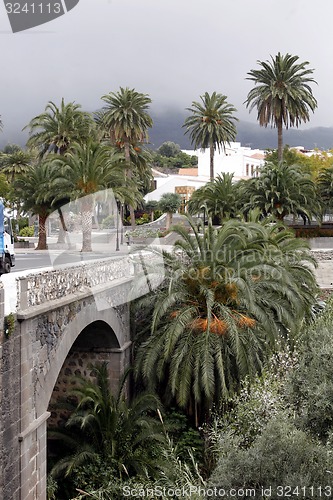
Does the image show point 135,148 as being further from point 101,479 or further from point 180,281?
point 101,479

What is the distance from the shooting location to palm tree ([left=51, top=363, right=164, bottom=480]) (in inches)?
527

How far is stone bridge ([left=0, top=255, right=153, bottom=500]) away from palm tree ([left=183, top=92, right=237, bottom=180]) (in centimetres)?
3873

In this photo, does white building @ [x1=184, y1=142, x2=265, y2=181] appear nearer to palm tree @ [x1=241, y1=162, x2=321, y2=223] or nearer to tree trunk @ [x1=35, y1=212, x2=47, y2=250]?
palm tree @ [x1=241, y1=162, x2=321, y2=223]

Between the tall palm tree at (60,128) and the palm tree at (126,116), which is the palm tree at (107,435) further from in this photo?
the palm tree at (126,116)

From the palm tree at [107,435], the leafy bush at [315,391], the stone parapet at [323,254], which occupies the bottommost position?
the palm tree at [107,435]

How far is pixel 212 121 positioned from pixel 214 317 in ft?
124

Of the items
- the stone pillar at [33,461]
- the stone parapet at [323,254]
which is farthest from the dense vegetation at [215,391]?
the stone parapet at [323,254]

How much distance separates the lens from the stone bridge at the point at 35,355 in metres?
9.03

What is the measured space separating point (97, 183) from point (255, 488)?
2319cm

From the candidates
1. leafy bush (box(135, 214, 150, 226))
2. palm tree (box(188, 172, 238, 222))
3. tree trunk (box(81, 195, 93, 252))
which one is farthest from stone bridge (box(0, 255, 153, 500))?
leafy bush (box(135, 214, 150, 226))

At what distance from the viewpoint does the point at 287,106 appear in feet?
140

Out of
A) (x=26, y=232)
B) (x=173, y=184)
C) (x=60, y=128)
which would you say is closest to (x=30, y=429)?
(x=60, y=128)

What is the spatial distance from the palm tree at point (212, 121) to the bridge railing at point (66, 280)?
36384 mm

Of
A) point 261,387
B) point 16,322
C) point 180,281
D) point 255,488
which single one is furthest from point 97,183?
point 255,488
